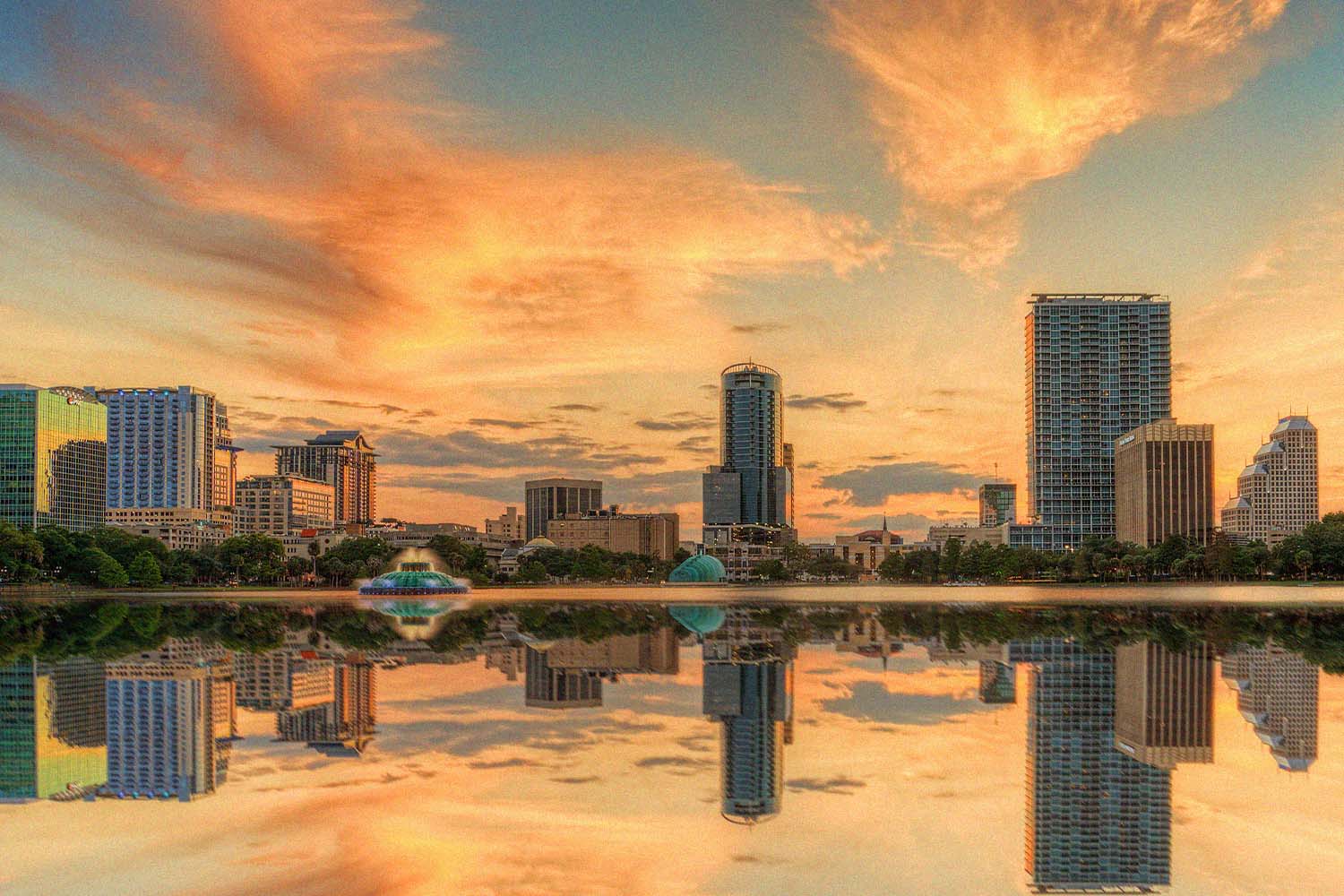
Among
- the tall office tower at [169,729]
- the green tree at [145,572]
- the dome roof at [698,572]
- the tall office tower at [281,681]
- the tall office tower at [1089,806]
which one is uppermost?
the tall office tower at [1089,806]

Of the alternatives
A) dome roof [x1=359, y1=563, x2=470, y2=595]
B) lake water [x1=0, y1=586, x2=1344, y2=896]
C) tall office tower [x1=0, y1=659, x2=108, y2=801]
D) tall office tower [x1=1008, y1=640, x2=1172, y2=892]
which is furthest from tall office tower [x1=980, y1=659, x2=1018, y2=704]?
dome roof [x1=359, y1=563, x2=470, y2=595]

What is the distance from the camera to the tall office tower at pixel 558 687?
1208 inches

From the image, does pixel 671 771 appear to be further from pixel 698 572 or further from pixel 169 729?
pixel 698 572

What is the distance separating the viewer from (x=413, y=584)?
115 meters

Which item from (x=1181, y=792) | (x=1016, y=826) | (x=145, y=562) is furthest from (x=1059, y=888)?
Result: (x=145, y=562)

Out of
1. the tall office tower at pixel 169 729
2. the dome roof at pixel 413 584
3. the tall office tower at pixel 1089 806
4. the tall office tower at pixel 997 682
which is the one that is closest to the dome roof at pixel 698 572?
the dome roof at pixel 413 584

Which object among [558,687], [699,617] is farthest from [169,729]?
[699,617]

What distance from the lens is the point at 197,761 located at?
22.8 metres

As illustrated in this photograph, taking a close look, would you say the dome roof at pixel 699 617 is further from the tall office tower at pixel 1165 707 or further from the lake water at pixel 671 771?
the tall office tower at pixel 1165 707

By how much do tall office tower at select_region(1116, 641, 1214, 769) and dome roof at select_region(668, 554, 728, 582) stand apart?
145 m

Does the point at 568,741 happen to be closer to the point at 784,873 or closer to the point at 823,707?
the point at 823,707

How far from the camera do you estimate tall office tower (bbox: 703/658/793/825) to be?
63.4 feet

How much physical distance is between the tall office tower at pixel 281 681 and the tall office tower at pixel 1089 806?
19.0m

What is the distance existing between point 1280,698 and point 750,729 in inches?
657
